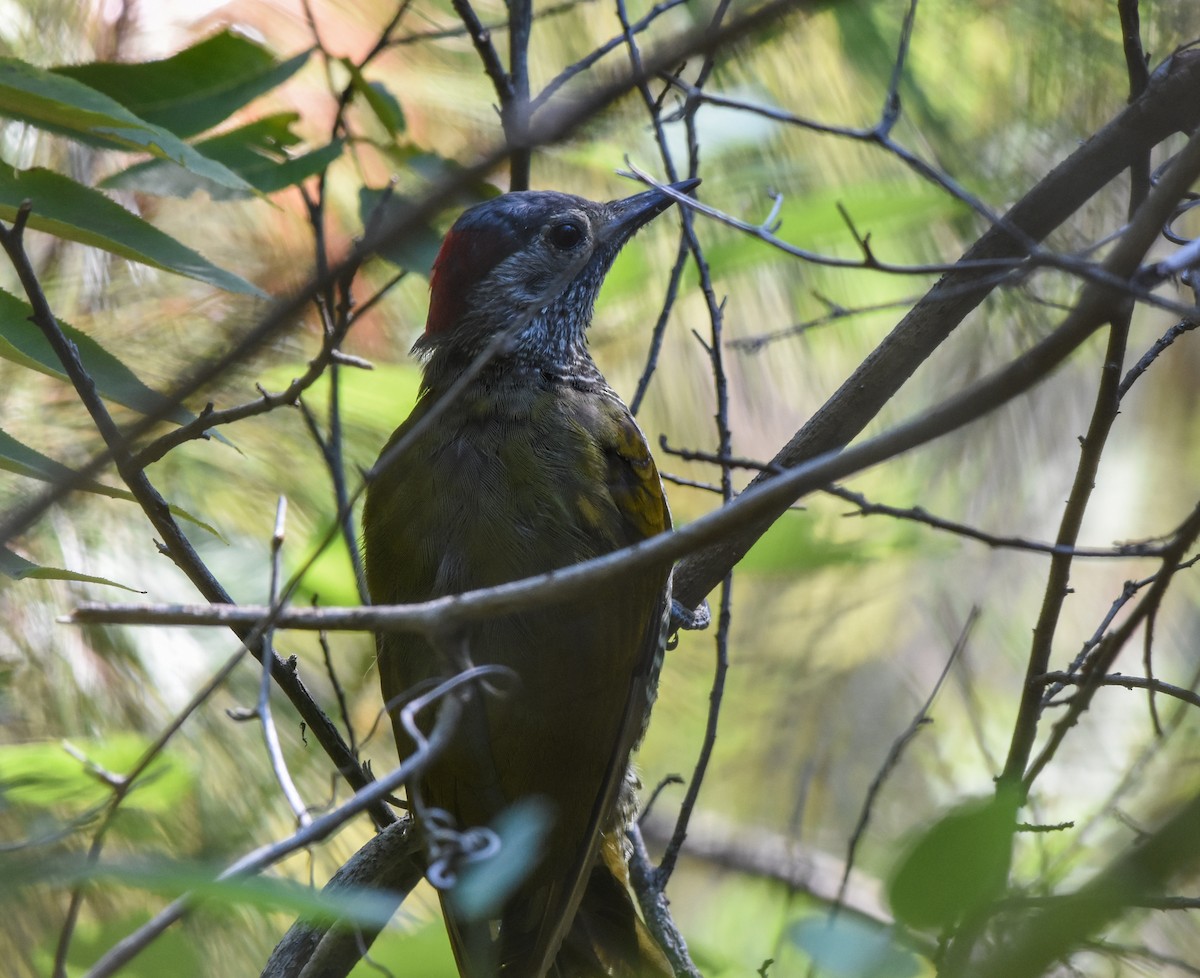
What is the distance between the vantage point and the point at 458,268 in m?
3.96

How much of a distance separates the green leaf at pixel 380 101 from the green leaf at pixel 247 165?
0.94 feet

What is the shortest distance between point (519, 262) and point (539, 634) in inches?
58.4

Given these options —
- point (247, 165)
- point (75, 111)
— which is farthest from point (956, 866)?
point (247, 165)

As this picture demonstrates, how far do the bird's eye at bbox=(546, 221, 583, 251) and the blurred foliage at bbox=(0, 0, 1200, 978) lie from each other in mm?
402

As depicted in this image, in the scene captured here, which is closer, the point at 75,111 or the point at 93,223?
the point at 75,111

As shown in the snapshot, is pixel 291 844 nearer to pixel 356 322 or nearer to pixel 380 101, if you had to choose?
pixel 380 101

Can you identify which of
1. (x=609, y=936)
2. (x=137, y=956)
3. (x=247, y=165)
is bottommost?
(x=609, y=936)

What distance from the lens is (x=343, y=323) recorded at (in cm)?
265

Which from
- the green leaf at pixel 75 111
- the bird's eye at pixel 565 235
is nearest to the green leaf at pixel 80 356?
the green leaf at pixel 75 111

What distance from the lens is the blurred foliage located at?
330cm

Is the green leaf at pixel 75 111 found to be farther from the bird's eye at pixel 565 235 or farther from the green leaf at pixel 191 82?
the bird's eye at pixel 565 235

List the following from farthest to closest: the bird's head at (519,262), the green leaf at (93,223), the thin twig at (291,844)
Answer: the bird's head at (519,262) < the green leaf at (93,223) < the thin twig at (291,844)

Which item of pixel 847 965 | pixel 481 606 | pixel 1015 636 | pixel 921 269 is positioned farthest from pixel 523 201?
pixel 1015 636

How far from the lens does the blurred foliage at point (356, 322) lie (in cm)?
330
